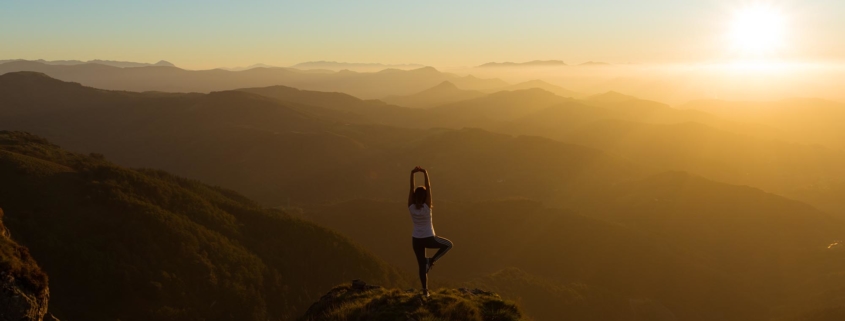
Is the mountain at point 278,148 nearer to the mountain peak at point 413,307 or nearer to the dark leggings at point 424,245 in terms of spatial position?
the mountain peak at point 413,307

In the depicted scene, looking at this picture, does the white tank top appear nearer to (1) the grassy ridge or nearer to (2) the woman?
(2) the woman

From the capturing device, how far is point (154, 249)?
32.2 metres

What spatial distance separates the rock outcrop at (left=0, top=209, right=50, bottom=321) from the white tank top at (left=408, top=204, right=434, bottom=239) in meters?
9.35

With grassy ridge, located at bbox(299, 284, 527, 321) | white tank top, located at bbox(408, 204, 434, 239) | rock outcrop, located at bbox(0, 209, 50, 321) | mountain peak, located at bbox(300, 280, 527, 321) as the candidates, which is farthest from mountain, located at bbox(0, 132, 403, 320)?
white tank top, located at bbox(408, 204, 434, 239)

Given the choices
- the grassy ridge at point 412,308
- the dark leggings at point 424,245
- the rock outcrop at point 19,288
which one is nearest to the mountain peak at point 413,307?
the grassy ridge at point 412,308

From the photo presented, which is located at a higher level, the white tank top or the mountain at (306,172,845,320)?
the white tank top

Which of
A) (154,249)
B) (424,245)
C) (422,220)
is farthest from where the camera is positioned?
(154,249)

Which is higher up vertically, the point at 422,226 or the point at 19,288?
the point at 422,226

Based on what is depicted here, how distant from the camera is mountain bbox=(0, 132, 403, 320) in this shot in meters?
27.5

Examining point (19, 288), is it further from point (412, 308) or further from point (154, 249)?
point (154, 249)

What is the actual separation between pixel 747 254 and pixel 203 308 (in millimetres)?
76671

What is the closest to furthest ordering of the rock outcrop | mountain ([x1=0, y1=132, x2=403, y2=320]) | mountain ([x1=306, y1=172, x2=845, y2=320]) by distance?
the rock outcrop, mountain ([x1=0, y1=132, x2=403, y2=320]), mountain ([x1=306, y1=172, x2=845, y2=320])

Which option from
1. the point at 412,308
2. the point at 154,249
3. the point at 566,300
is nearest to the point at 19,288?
the point at 412,308

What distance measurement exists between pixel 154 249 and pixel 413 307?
27277 mm
